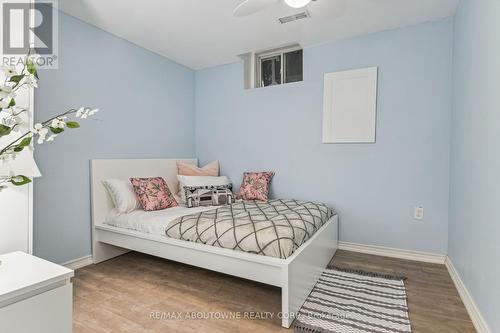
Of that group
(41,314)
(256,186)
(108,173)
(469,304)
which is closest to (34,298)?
(41,314)

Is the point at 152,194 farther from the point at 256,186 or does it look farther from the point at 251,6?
the point at 251,6

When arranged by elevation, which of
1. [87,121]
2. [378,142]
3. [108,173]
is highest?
[87,121]

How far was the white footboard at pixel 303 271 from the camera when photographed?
1.67 m

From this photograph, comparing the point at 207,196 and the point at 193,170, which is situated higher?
the point at 193,170

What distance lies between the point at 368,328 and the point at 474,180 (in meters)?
1.22

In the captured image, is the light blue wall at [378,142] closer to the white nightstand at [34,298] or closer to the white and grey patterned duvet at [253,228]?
the white and grey patterned duvet at [253,228]

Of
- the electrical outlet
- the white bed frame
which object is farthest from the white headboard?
the electrical outlet

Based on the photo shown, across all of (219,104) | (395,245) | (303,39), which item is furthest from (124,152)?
(395,245)

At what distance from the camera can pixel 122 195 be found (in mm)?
2639

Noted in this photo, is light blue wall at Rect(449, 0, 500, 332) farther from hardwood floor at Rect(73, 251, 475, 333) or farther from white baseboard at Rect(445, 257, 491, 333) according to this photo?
hardwood floor at Rect(73, 251, 475, 333)

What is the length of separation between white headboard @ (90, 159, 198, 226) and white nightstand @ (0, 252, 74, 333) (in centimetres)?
135

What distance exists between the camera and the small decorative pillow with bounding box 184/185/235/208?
9.37 ft

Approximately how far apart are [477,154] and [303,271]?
4.61ft

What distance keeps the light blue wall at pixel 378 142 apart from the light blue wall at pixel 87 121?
45.4 inches
